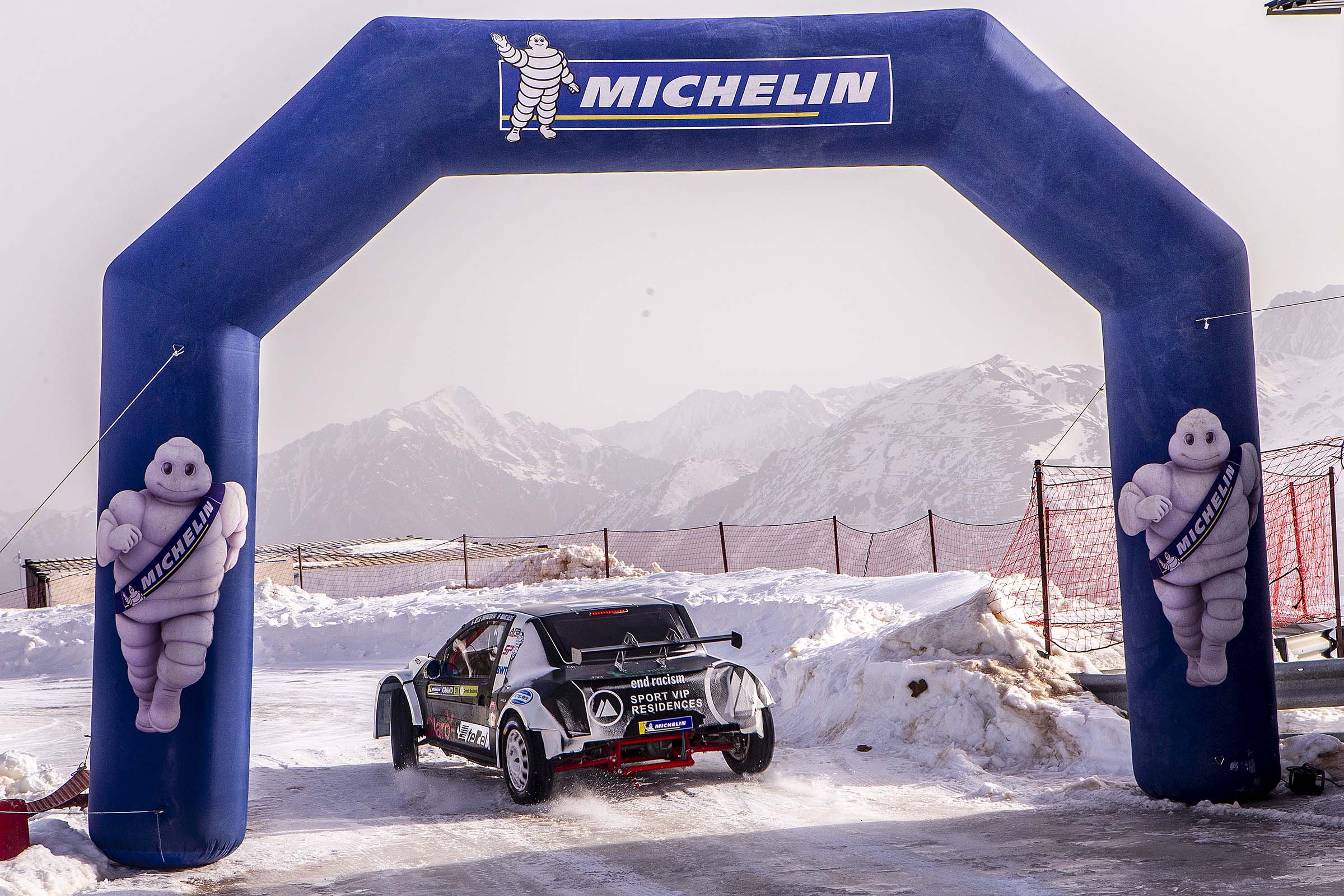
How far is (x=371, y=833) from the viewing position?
791cm

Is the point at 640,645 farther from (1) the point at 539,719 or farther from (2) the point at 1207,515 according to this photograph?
(2) the point at 1207,515

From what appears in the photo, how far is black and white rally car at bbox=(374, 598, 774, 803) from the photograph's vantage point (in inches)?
326

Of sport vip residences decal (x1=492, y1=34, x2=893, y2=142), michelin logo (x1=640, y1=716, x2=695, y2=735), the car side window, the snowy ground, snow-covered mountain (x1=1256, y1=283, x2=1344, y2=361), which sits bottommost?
the snowy ground

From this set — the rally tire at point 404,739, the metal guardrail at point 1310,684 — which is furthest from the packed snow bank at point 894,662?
the rally tire at point 404,739

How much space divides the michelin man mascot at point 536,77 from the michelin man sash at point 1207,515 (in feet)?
16.9

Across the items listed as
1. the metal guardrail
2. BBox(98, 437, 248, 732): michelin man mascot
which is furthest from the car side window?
the metal guardrail

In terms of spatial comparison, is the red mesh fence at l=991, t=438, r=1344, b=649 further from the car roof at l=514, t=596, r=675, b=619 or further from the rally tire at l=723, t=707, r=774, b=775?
the car roof at l=514, t=596, r=675, b=619

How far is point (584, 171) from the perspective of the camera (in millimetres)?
7809

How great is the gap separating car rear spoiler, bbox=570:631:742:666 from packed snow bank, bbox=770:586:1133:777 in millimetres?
2196

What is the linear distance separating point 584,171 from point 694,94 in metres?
0.93

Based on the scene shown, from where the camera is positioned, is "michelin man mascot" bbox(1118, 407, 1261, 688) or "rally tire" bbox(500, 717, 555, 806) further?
"rally tire" bbox(500, 717, 555, 806)

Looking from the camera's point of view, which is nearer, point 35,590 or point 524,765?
point 524,765

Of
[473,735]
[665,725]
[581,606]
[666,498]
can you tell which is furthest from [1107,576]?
[666,498]

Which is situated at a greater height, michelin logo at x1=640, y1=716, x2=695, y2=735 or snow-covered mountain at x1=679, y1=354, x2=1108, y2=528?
snow-covered mountain at x1=679, y1=354, x2=1108, y2=528
